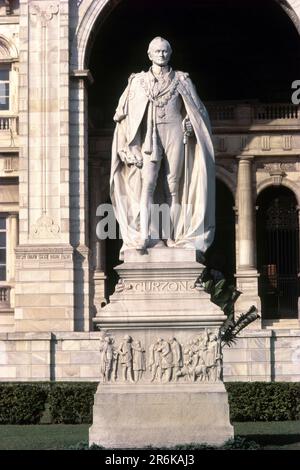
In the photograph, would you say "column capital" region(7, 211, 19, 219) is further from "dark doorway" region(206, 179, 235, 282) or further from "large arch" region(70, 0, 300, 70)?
"dark doorway" region(206, 179, 235, 282)

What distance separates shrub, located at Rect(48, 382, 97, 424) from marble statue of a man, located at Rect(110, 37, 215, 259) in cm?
743

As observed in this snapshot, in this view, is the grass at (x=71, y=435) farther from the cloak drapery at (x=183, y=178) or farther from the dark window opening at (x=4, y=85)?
the dark window opening at (x=4, y=85)

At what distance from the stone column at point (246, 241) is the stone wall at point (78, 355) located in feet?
29.7

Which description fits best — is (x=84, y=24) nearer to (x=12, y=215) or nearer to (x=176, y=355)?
(x=12, y=215)

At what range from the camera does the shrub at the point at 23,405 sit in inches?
827

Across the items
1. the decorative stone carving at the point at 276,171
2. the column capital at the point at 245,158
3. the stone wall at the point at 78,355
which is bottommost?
the stone wall at the point at 78,355

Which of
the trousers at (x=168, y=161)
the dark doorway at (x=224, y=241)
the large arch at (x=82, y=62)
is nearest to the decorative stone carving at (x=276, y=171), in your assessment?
the dark doorway at (x=224, y=241)

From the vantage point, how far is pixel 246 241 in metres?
39.1

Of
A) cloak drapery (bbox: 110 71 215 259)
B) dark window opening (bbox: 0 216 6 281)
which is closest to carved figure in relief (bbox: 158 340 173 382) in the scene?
cloak drapery (bbox: 110 71 215 259)

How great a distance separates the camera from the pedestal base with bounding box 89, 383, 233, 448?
13062 mm

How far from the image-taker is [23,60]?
33844 mm

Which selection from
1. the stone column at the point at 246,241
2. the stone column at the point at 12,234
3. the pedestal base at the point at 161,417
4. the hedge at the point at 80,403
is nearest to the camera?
the pedestal base at the point at 161,417

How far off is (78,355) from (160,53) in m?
16.7
